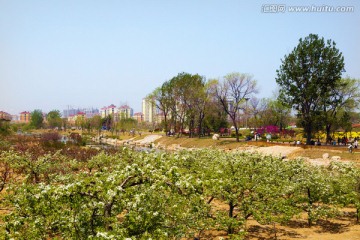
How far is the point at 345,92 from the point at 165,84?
145 feet

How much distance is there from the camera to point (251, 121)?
9031 centimetres

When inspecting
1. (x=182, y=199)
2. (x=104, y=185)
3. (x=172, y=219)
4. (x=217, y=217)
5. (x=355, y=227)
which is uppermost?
(x=104, y=185)

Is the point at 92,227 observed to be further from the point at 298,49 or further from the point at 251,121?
the point at 251,121

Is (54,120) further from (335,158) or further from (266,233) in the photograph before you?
(266,233)

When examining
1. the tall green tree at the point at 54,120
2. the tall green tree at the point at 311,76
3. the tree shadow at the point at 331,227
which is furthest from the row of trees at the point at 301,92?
the tall green tree at the point at 54,120

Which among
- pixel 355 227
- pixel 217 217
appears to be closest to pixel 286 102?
pixel 355 227

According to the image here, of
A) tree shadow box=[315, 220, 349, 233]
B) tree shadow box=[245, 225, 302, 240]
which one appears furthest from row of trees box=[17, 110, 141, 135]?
tree shadow box=[245, 225, 302, 240]

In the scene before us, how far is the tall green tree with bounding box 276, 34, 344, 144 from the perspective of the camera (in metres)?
45.1

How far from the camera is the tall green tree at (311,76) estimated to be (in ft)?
148

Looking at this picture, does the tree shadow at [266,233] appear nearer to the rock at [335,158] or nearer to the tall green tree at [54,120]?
the rock at [335,158]

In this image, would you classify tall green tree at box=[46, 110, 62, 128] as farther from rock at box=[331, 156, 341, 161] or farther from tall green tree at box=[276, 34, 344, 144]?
rock at box=[331, 156, 341, 161]

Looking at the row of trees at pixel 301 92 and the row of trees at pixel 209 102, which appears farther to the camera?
the row of trees at pixel 209 102

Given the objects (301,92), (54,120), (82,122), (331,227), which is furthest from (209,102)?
(54,120)

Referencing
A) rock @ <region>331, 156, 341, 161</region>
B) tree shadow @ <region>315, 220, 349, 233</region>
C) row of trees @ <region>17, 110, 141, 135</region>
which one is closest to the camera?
tree shadow @ <region>315, 220, 349, 233</region>
